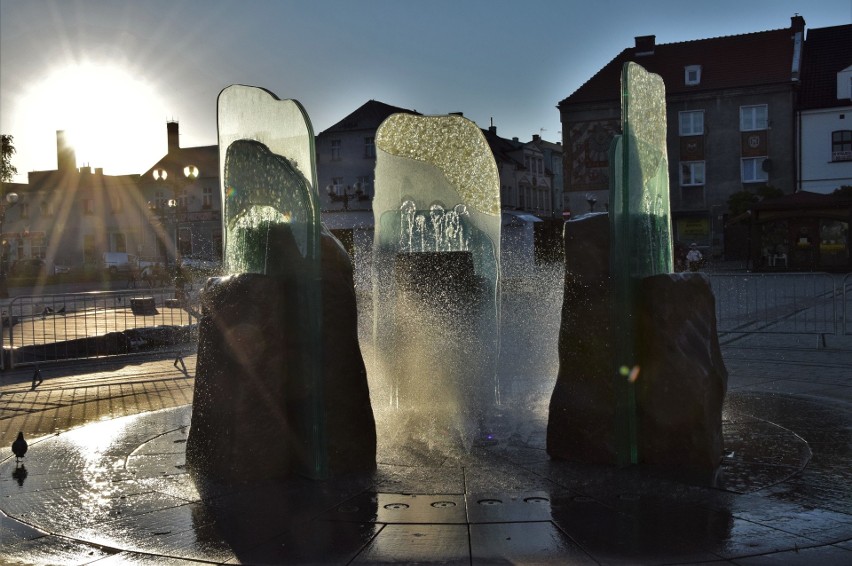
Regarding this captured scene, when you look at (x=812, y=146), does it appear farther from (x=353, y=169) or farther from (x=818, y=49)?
(x=353, y=169)

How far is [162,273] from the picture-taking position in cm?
4575

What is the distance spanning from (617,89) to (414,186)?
4553cm

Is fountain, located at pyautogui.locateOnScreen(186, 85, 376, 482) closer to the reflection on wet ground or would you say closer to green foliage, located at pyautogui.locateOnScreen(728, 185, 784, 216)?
the reflection on wet ground

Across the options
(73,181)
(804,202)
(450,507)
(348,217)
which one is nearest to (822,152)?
(804,202)

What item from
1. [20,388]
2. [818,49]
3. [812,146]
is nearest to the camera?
[20,388]

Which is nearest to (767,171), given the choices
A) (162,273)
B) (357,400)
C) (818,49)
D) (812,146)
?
(812,146)

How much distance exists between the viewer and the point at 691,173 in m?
52.1

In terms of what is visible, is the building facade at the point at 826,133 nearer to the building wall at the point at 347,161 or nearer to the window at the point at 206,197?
the building wall at the point at 347,161

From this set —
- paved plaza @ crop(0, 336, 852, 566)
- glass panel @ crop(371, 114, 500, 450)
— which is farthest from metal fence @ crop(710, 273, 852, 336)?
paved plaza @ crop(0, 336, 852, 566)

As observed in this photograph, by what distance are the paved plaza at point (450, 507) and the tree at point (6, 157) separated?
5238 cm

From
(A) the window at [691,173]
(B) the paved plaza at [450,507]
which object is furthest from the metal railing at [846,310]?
(A) the window at [691,173]

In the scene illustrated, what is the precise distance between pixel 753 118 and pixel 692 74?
14.0ft

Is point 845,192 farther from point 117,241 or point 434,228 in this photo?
point 117,241

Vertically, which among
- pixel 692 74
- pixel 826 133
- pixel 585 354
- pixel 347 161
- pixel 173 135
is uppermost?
pixel 173 135
